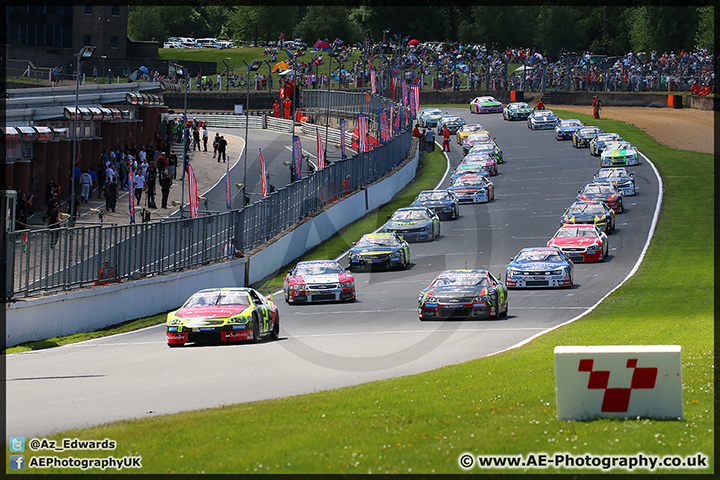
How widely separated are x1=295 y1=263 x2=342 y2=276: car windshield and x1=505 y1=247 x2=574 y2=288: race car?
5059 mm

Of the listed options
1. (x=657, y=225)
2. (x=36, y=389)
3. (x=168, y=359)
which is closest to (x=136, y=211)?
(x=657, y=225)

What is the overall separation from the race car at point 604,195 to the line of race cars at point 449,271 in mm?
45

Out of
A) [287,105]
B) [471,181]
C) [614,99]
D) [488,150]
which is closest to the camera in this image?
[471,181]

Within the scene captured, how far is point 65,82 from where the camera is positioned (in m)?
59.1

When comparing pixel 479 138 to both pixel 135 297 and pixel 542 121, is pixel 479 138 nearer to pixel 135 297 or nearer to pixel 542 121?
pixel 542 121

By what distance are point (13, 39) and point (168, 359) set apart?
8007 centimetres

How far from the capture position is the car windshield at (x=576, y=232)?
34.0 metres

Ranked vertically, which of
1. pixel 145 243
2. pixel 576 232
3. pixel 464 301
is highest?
pixel 145 243

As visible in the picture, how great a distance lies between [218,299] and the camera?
19.9 m

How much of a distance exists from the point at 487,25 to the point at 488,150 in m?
65.1

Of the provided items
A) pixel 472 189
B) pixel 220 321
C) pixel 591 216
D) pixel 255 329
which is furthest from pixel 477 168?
pixel 220 321

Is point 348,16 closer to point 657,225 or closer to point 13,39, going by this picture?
point 13,39

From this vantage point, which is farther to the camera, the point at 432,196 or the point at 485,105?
the point at 485,105

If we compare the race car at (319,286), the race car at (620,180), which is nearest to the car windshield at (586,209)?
the race car at (620,180)
